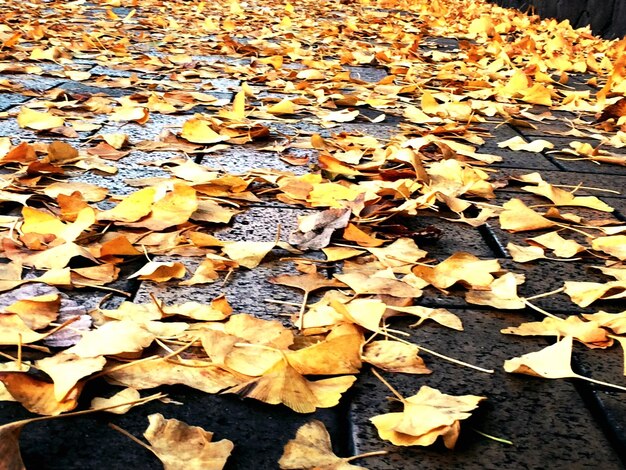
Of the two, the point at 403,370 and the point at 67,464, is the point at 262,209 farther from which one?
the point at 67,464

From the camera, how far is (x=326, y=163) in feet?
6.69

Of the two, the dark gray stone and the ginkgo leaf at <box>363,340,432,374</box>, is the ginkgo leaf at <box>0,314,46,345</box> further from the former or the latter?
the dark gray stone

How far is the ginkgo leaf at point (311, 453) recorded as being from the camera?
0.89 metres

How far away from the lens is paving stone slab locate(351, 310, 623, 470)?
3.04 ft

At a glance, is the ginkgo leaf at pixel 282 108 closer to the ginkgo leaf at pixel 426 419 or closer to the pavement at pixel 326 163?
the pavement at pixel 326 163

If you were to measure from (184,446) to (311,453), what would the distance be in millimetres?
149

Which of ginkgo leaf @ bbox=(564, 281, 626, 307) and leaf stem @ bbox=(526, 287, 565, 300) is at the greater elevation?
ginkgo leaf @ bbox=(564, 281, 626, 307)

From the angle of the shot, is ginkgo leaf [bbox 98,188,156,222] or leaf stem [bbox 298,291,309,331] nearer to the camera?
leaf stem [bbox 298,291,309,331]

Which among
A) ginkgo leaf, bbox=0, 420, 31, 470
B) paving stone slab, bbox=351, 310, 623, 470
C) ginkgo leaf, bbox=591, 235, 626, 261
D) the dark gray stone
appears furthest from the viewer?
the dark gray stone

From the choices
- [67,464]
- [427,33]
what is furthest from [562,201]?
[427,33]

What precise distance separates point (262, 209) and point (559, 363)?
0.86 meters

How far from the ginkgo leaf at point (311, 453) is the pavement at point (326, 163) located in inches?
0.7

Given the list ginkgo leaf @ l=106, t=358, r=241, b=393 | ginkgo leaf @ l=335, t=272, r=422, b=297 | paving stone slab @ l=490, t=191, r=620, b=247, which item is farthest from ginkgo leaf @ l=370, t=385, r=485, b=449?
paving stone slab @ l=490, t=191, r=620, b=247

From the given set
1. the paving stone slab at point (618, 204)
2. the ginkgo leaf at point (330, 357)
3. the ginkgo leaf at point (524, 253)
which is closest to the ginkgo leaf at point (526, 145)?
the paving stone slab at point (618, 204)
